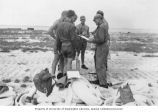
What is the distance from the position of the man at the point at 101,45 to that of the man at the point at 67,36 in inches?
22.7

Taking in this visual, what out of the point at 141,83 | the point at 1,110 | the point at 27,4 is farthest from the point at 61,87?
the point at 27,4

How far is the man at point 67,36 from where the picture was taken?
640cm

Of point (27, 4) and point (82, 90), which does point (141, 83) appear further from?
point (27, 4)

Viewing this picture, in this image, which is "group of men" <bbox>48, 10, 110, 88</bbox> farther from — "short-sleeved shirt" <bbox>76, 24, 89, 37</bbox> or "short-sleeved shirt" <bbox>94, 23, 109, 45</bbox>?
"short-sleeved shirt" <bbox>76, 24, 89, 37</bbox>

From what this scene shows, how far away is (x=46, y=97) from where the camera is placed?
5.12m

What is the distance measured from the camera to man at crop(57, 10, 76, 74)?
252 inches

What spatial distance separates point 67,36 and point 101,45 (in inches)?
34.3

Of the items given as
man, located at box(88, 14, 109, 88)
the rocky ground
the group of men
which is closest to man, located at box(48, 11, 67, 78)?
the group of men

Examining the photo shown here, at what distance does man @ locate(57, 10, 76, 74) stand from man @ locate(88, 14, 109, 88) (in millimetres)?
576

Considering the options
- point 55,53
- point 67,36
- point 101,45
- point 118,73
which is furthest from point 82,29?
point 101,45

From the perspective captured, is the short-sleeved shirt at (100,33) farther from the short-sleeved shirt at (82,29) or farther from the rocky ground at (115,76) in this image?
the short-sleeved shirt at (82,29)

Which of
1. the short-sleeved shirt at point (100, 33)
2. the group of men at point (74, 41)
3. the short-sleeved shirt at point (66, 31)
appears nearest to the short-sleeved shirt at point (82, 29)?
the group of men at point (74, 41)

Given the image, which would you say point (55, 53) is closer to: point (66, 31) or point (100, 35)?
point (66, 31)

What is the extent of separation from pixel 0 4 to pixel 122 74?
13.4ft
